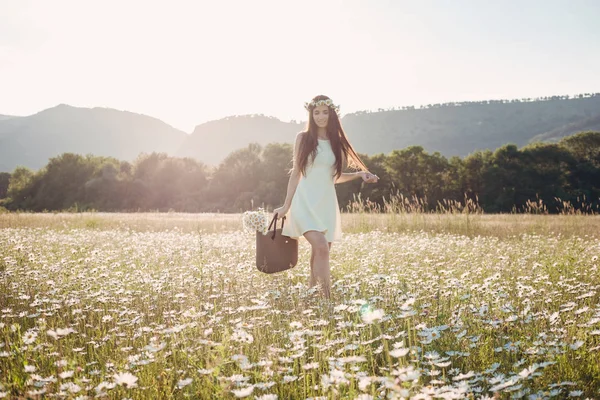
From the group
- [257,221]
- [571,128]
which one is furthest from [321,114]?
[571,128]

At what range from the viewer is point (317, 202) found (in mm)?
5996

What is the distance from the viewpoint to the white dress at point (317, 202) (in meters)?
5.93

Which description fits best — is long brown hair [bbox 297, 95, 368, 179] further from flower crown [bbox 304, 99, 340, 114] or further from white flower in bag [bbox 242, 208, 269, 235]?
white flower in bag [bbox 242, 208, 269, 235]

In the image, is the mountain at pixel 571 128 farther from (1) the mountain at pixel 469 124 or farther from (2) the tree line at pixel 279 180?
(2) the tree line at pixel 279 180

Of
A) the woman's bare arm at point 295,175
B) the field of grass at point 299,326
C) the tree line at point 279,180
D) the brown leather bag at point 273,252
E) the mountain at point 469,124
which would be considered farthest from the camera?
the mountain at point 469,124

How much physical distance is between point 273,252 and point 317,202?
0.85 metres

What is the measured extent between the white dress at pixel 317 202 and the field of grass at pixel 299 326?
0.74 metres

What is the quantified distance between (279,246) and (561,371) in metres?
3.47

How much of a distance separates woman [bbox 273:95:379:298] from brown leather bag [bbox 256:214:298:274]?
137mm

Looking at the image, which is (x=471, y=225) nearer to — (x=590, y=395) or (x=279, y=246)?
(x=279, y=246)

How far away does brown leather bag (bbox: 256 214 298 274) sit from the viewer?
227 inches

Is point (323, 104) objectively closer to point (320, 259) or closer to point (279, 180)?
point (320, 259)

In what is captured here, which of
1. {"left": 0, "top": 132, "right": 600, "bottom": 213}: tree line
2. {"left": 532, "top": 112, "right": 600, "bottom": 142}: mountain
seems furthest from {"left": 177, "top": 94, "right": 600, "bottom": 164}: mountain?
{"left": 0, "top": 132, "right": 600, "bottom": 213}: tree line

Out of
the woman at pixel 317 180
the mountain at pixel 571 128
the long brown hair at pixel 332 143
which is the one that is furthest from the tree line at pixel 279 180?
the mountain at pixel 571 128
